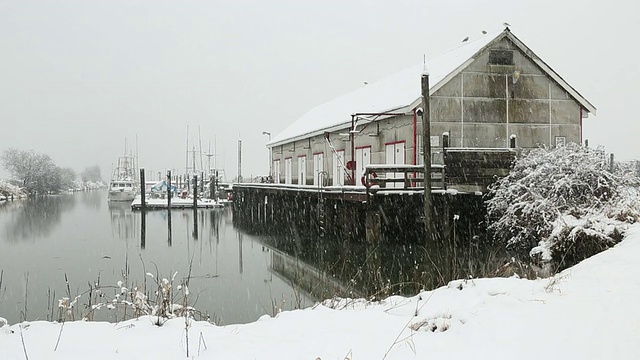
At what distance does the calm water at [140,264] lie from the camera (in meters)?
11.3

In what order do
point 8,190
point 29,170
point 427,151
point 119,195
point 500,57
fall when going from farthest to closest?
point 29,170 < point 8,190 < point 119,195 < point 500,57 < point 427,151

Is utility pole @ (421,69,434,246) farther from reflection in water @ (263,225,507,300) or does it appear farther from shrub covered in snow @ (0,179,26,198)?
shrub covered in snow @ (0,179,26,198)

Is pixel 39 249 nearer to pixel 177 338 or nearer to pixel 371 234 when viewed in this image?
pixel 371 234

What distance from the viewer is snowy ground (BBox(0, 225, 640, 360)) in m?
4.64

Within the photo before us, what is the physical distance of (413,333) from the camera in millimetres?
5180

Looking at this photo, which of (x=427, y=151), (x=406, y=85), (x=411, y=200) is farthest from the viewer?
(x=406, y=85)

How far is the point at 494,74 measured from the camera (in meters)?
19.2

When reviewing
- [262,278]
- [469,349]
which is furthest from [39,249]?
[469,349]

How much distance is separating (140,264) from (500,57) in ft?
44.6

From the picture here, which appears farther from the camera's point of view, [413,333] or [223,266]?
[223,266]

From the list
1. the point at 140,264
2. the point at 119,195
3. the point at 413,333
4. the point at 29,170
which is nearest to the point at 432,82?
the point at 140,264

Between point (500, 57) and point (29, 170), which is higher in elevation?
point (500, 57)

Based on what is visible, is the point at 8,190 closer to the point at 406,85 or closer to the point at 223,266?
the point at 223,266

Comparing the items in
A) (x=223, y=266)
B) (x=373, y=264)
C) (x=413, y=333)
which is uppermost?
(x=413, y=333)
